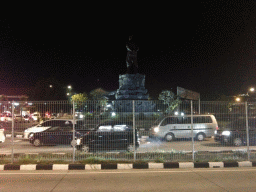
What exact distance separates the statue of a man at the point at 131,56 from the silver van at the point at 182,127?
18.1 meters

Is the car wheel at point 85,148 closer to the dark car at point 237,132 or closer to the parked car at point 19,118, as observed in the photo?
the parked car at point 19,118

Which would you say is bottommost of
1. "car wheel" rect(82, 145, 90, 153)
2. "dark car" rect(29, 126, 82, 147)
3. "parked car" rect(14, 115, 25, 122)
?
"car wheel" rect(82, 145, 90, 153)

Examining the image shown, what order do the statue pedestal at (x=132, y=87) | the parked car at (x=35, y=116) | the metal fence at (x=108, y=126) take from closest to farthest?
the metal fence at (x=108, y=126) → the parked car at (x=35, y=116) → the statue pedestal at (x=132, y=87)

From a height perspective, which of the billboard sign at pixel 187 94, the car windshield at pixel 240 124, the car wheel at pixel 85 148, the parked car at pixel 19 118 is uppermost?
the billboard sign at pixel 187 94

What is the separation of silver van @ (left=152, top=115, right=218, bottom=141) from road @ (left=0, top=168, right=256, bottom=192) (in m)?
2.88

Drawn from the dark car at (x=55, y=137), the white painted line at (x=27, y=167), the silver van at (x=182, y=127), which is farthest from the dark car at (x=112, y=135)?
the white painted line at (x=27, y=167)

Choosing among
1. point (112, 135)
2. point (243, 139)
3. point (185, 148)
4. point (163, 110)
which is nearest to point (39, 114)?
point (112, 135)

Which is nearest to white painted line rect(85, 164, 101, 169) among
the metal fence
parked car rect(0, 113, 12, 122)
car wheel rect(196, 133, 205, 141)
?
the metal fence

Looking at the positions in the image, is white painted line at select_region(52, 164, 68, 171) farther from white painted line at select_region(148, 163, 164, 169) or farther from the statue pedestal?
the statue pedestal

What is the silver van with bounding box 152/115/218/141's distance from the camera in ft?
35.5

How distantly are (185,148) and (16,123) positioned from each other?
22.7ft

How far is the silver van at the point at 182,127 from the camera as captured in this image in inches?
426

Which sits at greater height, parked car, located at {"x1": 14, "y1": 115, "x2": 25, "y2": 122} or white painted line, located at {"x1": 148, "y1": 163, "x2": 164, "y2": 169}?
parked car, located at {"x1": 14, "y1": 115, "x2": 25, "y2": 122}

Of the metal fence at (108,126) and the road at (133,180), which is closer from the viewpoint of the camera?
the road at (133,180)
